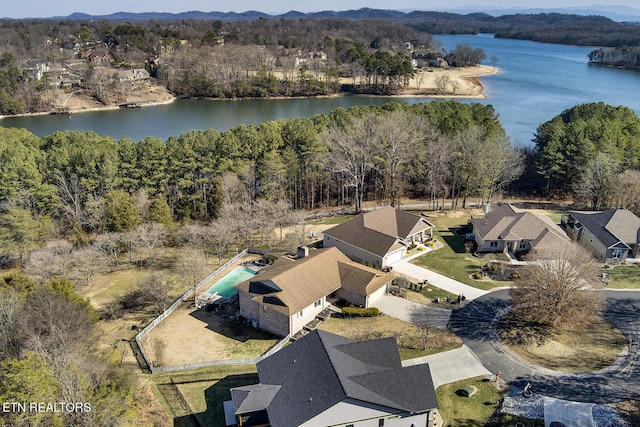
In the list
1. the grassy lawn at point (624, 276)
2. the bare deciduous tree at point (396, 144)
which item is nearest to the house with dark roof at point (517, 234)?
the grassy lawn at point (624, 276)

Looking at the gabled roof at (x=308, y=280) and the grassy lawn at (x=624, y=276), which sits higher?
the gabled roof at (x=308, y=280)

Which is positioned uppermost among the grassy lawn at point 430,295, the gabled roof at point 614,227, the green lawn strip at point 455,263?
the gabled roof at point 614,227

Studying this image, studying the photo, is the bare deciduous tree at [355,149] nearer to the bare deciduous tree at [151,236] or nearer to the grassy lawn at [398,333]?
the bare deciduous tree at [151,236]

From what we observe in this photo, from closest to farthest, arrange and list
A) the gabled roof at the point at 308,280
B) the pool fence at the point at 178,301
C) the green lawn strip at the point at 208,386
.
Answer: the green lawn strip at the point at 208,386 → the pool fence at the point at 178,301 → the gabled roof at the point at 308,280

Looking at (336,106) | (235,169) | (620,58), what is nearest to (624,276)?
(235,169)

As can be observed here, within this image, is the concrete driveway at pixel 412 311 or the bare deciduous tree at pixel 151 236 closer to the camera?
the concrete driveway at pixel 412 311

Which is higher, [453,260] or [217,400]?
[453,260]

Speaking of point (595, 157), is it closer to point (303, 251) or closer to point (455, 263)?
point (455, 263)

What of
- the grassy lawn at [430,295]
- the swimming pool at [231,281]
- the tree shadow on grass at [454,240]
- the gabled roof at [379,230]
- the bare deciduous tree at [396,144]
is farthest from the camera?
the bare deciduous tree at [396,144]
